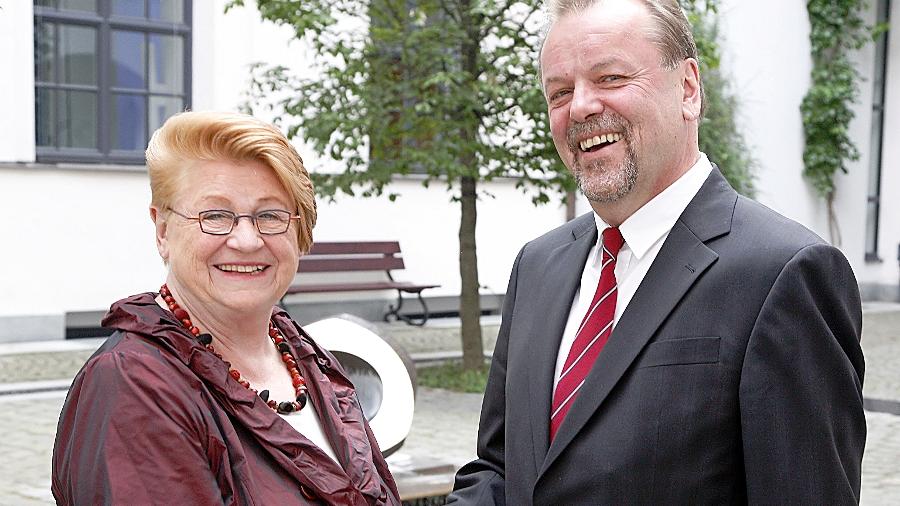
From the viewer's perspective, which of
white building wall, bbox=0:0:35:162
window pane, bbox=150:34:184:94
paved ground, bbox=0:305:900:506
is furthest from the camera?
window pane, bbox=150:34:184:94

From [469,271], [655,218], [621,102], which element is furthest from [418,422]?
[621,102]

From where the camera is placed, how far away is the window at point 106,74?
11508 millimetres

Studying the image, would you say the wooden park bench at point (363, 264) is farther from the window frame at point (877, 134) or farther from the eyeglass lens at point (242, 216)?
the eyeglass lens at point (242, 216)

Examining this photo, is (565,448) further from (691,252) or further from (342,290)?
(342,290)

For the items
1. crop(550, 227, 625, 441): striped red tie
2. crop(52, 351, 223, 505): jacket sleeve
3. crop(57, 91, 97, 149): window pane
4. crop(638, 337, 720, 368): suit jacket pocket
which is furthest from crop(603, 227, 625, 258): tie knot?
crop(57, 91, 97, 149): window pane

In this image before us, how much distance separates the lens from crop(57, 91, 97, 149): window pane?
11.6 meters

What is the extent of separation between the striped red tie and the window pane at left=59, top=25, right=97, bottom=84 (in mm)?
10386

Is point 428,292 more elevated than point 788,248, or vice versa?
point 788,248

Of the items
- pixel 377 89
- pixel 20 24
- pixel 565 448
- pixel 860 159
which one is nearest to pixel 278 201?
pixel 565 448

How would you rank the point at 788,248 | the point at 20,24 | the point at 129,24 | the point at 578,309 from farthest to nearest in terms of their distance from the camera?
the point at 129,24
the point at 20,24
the point at 578,309
the point at 788,248

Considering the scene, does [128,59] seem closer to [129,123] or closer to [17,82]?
[129,123]

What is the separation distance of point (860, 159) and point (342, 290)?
396 inches

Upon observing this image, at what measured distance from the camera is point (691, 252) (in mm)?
2170

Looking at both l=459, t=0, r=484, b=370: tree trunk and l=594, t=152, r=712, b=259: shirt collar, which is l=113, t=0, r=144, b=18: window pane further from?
l=594, t=152, r=712, b=259: shirt collar
